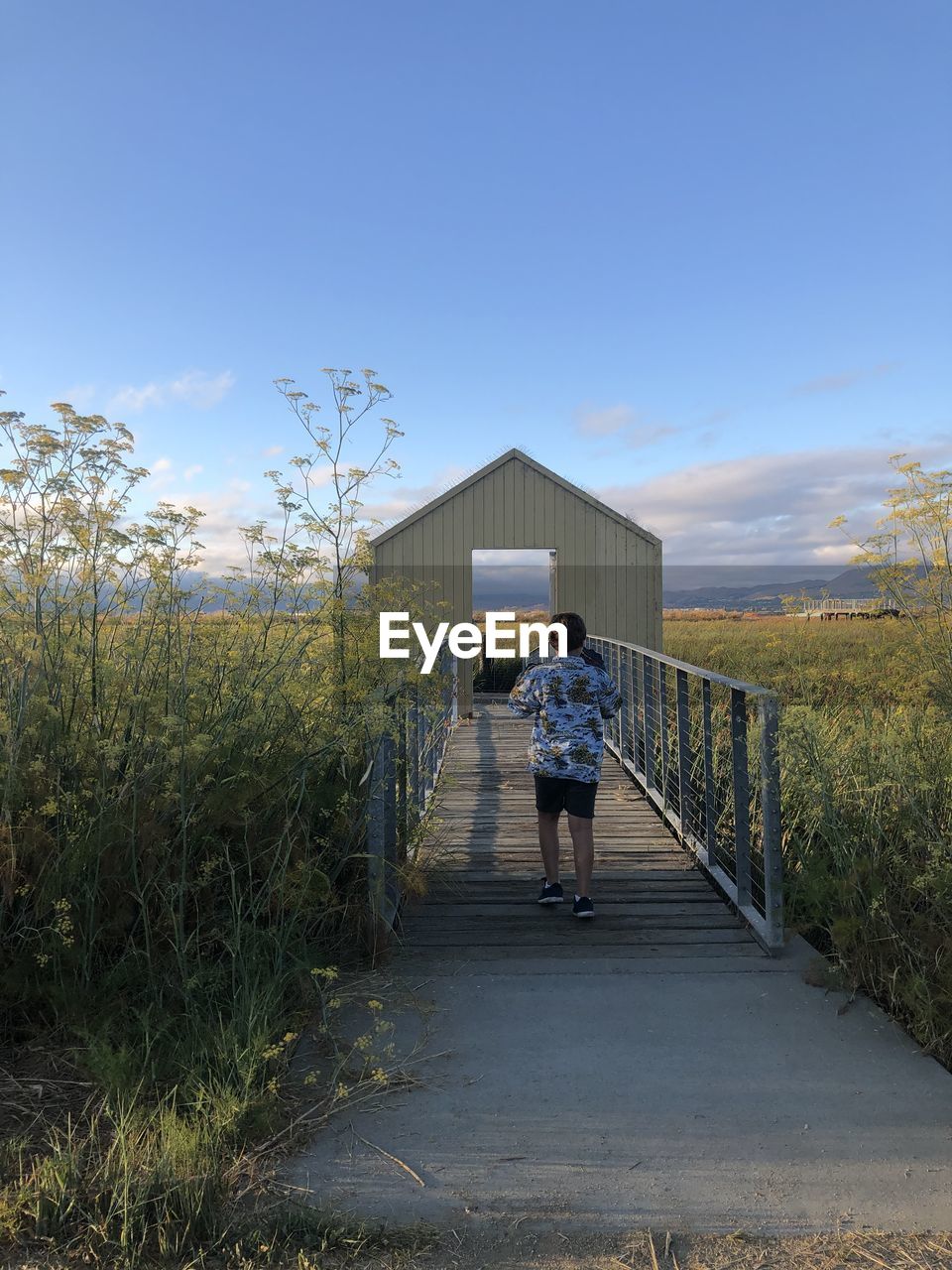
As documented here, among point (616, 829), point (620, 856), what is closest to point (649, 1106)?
point (620, 856)

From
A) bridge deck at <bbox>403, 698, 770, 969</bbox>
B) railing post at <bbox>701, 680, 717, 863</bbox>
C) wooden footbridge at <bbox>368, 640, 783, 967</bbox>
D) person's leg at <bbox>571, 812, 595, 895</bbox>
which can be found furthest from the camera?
railing post at <bbox>701, 680, 717, 863</bbox>

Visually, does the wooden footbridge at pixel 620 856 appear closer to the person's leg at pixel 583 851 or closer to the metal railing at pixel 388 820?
the metal railing at pixel 388 820

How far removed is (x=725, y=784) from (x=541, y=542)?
7.59 m

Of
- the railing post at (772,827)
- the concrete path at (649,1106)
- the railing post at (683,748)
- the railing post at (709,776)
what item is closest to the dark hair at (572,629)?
the railing post at (709,776)

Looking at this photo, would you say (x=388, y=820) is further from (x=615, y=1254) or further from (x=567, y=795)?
(x=615, y=1254)

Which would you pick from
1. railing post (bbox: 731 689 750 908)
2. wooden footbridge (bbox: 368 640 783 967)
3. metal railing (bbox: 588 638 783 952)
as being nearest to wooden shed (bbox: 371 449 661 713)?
metal railing (bbox: 588 638 783 952)

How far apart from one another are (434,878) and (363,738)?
4.92 feet

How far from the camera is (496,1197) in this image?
96.5 inches

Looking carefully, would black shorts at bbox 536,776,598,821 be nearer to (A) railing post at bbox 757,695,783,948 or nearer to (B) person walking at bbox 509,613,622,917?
(B) person walking at bbox 509,613,622,917

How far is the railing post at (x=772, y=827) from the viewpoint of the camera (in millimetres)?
4070

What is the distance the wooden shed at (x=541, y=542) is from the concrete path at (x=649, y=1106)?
32.9ft

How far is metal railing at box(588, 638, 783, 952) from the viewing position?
13.5ft

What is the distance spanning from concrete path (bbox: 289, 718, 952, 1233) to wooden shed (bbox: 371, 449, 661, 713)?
10042 millimetres

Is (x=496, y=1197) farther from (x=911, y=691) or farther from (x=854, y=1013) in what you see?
(x=911, y=691)
